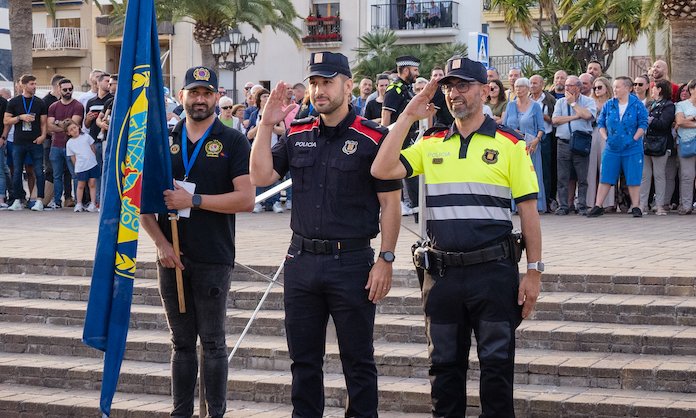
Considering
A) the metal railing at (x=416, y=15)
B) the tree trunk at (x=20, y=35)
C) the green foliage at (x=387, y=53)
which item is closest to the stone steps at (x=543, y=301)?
the tree trunk at (x=20, y=35)

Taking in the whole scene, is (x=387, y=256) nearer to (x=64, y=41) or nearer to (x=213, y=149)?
(x=213, y=149)

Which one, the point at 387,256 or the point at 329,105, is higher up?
the point at 329,105

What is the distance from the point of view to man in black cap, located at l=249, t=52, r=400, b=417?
20.8 ft

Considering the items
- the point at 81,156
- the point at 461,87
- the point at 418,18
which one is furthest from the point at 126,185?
the point at 418,18

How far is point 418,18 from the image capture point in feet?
159

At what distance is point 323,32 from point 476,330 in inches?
1689

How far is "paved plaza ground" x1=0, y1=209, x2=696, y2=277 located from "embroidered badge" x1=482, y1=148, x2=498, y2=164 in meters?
3.42

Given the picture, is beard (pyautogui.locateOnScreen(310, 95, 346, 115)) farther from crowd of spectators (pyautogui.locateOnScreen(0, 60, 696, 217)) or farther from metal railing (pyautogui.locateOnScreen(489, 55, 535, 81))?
metal railing (pyautogui.locateOnScreen(489, 55, 535, 81))

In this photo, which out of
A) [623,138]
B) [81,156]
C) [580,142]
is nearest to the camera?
[623,138]

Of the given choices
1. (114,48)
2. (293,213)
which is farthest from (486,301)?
(114,48)

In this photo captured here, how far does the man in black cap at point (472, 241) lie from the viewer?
621 centimetres

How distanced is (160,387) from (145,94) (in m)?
2.58

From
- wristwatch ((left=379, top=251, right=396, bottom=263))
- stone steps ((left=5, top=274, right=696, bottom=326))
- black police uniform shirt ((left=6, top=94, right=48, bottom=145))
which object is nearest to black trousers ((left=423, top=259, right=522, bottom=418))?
wristwatch ((left=379, top=251, right=396, bottom=263))

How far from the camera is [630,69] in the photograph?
143ft
